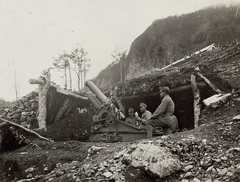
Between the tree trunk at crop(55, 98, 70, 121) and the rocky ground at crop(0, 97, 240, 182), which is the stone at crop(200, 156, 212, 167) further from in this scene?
Result: the tree trunk at crop(55, 98, 70, 121)

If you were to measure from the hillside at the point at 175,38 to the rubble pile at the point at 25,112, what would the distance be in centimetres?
1710

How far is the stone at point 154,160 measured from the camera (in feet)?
11.3

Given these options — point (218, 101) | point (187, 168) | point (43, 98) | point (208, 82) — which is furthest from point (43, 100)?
point (187, 168)

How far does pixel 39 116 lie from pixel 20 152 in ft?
6.57

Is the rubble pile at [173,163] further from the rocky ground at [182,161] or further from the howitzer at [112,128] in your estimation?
the howitzer at [112,128]

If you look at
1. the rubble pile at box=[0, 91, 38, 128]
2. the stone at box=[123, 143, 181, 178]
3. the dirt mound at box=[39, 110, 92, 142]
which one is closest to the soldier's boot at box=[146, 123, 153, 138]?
the stone at box=[123, 143, 181, 178]

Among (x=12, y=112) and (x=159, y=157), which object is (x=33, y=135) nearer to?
(x=12, y=112)

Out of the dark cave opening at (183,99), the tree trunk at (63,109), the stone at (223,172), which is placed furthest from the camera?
the tree trunk at (63,109)

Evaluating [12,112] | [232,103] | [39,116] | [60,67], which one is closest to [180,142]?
[232,103]

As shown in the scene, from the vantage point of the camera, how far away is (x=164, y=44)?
3441 centimetres

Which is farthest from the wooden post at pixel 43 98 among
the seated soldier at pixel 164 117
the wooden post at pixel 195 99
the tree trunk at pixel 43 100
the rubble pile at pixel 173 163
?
the wooden post at pixel 195 99

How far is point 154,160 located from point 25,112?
7.89 meters

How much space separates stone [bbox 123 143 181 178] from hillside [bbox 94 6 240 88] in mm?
21998

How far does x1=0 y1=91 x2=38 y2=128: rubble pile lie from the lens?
9.73m
